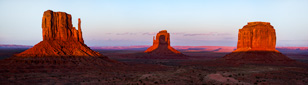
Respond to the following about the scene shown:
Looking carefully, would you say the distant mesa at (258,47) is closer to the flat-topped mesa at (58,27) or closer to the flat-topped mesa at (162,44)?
the flat-topped mesa at (162,44)

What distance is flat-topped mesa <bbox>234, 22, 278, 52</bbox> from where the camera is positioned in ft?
189

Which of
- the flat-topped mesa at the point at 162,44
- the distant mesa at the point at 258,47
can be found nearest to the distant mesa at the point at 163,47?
the flat-topped mesa at the point at 162,44

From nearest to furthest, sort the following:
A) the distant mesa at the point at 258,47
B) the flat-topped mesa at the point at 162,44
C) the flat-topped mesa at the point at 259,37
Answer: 1. the distant mesa at the point at 258,47
2. the flat-topped mesa at the point at 259,37
3. the flat-topped mesa at the point at 162,44

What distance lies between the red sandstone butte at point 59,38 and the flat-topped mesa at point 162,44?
2413 inches

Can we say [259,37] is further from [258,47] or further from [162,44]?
[162,44]

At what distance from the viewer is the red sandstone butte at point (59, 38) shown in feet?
124

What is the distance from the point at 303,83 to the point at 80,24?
43.2 meters

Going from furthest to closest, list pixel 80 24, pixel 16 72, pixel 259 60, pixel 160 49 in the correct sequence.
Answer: pixel 160 49 → pixel 259 60 → pixel 80 24 → pixel 16 72

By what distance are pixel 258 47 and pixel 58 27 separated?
56.8 metres

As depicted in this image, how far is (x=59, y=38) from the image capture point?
4075 centimetres

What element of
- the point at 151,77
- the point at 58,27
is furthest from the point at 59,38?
the point at 151,77

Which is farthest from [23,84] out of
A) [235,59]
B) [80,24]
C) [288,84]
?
[235,59]

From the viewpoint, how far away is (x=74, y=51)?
130ft

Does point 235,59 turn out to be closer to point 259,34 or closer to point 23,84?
point 259,34
